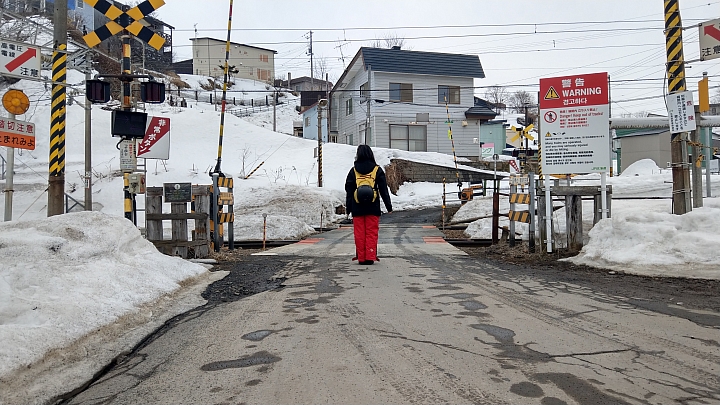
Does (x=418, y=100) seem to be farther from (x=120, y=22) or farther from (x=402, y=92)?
(x=120, y=22)

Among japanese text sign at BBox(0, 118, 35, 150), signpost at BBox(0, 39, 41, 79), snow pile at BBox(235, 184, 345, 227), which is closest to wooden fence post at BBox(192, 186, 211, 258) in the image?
japanese text sign at BBox(0, 118, 35, 150)

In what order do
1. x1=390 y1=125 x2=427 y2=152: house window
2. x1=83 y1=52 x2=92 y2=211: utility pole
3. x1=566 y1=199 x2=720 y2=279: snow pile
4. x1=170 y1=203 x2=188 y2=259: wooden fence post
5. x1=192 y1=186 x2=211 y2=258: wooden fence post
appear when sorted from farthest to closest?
x1=390 y1=125 x2=427 y2=152: house window → x1=83 y1=52 x2=92 y2=211: utility pole → x1=192 y1=186 x2=211 y2=258: wooden fence post → x1=170 y1=203 x2=188 y2=259: wooden fence post → x1=566 y1=199 x2=720 y2=279: snow pile

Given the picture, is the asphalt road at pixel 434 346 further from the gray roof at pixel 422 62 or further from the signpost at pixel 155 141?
the gray roof at pixel 422 62

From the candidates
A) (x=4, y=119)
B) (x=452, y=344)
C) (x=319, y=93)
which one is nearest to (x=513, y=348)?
(x=452, y=344)

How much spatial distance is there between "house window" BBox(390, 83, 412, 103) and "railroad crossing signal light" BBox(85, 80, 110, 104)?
97.7 ft

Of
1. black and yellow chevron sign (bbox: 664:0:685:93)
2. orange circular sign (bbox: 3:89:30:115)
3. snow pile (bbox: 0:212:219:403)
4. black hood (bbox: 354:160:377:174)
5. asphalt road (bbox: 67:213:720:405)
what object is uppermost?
black and yellow chevron sign (bbox: 664:0:685:93)

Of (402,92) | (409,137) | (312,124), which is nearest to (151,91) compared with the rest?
(402,92)

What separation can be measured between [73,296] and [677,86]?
32.6 ft

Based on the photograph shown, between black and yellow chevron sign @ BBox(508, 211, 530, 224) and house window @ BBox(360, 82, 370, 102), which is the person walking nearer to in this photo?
black and yellow chevron sign @ BBox(508, 211, 530, 224)

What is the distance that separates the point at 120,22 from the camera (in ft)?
29.7

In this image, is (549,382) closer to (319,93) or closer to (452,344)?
(452,344)

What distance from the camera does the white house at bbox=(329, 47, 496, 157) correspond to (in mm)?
37438

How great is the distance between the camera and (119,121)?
8.65 m

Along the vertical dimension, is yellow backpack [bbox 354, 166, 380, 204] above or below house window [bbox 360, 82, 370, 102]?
below
